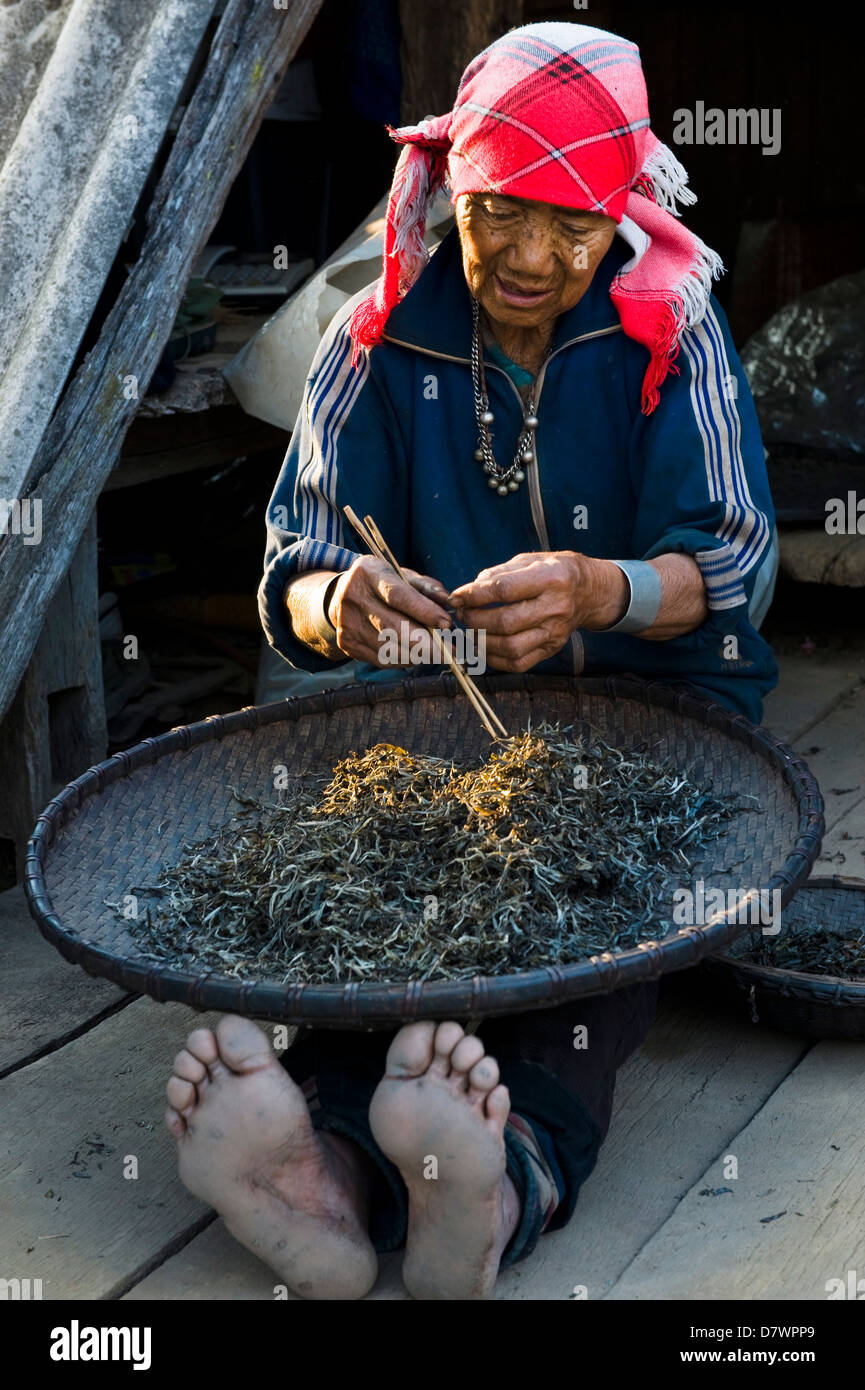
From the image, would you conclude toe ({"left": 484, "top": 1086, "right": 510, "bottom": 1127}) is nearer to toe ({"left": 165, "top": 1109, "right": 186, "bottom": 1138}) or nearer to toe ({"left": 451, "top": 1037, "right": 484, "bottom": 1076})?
toe ({"left": 451, "top": 1037, "right": 484, "bottom": 1076})

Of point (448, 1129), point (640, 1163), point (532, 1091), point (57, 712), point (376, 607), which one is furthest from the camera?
point (57, 712)

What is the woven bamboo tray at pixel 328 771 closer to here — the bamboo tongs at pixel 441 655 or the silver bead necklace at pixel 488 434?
the bamboo tongs at pixel 441 655

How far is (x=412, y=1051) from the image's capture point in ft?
5.24

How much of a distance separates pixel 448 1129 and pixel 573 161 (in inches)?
50.0

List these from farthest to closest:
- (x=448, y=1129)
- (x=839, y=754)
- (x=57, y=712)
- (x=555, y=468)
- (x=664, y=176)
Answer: (x=839, y=754), (x=57, y=712), (x=555, y=468), (x=664, y=176), (x=448, y=1129)

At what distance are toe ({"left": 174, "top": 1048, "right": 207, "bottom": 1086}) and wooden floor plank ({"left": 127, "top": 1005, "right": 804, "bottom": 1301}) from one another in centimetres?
34

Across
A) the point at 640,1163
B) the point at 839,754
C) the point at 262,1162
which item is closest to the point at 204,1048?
the point at 262,1162

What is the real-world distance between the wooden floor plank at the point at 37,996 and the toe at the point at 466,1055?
946 mm

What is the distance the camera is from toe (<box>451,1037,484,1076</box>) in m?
1.60

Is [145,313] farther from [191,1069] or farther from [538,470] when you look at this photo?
[191,1069]

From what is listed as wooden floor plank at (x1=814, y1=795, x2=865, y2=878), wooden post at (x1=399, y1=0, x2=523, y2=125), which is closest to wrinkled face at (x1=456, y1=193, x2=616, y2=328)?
wooden floor plank at (x1=814, y1=795, x2=865, y2=878)

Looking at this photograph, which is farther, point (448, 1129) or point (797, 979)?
point (797, 979)

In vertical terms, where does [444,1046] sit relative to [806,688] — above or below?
below

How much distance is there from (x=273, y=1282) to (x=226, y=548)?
3.11 meters
